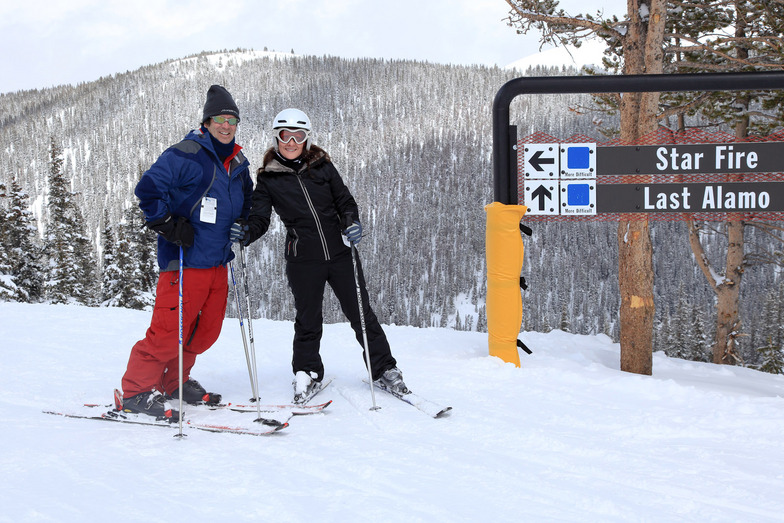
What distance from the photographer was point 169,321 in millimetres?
3766

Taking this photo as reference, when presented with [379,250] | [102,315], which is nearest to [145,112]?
[379,250]

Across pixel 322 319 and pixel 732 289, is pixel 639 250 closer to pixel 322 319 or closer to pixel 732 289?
pixel 322 319

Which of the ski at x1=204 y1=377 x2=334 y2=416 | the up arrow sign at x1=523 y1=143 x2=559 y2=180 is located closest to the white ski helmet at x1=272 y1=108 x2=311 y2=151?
the ski at x1=204 y1=377 x2=334 y2=416

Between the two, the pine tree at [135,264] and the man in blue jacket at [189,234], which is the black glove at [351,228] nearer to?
the man in blue jacket at [189,234]

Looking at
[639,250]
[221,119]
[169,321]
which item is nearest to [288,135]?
[221,119]

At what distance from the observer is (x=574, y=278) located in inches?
4567

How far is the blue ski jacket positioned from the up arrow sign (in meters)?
2.89

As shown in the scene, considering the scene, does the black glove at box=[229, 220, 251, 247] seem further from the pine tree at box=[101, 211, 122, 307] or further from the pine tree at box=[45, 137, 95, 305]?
the pine tree at box=[45, 137, 95, 305]

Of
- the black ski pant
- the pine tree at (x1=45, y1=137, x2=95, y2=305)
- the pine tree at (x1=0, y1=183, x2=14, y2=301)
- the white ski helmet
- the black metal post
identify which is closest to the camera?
the white ski helmet

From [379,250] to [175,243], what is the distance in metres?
130

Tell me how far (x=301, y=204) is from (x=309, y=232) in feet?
0.73

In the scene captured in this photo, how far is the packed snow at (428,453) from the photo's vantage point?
7.77ft

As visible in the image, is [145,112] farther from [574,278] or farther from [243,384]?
[243,384]

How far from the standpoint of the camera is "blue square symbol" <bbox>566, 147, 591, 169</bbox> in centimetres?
535
